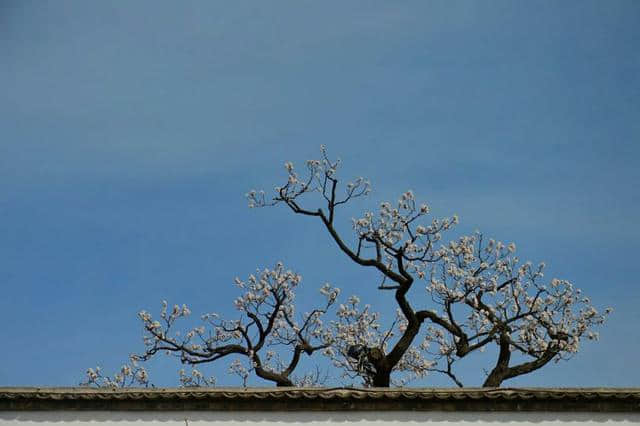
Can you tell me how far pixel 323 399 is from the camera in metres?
11.7

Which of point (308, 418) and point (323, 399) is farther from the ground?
point (323, 399)

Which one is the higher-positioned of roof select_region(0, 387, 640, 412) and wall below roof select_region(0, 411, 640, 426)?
roof select_region(0, 387, 640, 412)

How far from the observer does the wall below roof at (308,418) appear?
1144 cm

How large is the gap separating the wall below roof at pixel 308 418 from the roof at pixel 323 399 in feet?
0.23

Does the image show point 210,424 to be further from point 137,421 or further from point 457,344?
point 457,344

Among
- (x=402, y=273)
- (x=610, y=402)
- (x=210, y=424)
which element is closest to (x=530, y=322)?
(x=402, y=273)

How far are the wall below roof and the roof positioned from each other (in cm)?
7

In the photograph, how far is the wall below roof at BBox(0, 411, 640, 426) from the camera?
11.4m

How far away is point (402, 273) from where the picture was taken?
18500mm

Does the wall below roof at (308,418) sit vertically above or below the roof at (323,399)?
below

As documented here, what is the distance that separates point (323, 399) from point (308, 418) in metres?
0.35

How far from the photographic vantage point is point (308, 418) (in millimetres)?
11688

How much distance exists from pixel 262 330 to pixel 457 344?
5.02 metres

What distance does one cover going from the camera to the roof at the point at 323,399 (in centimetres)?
1142
